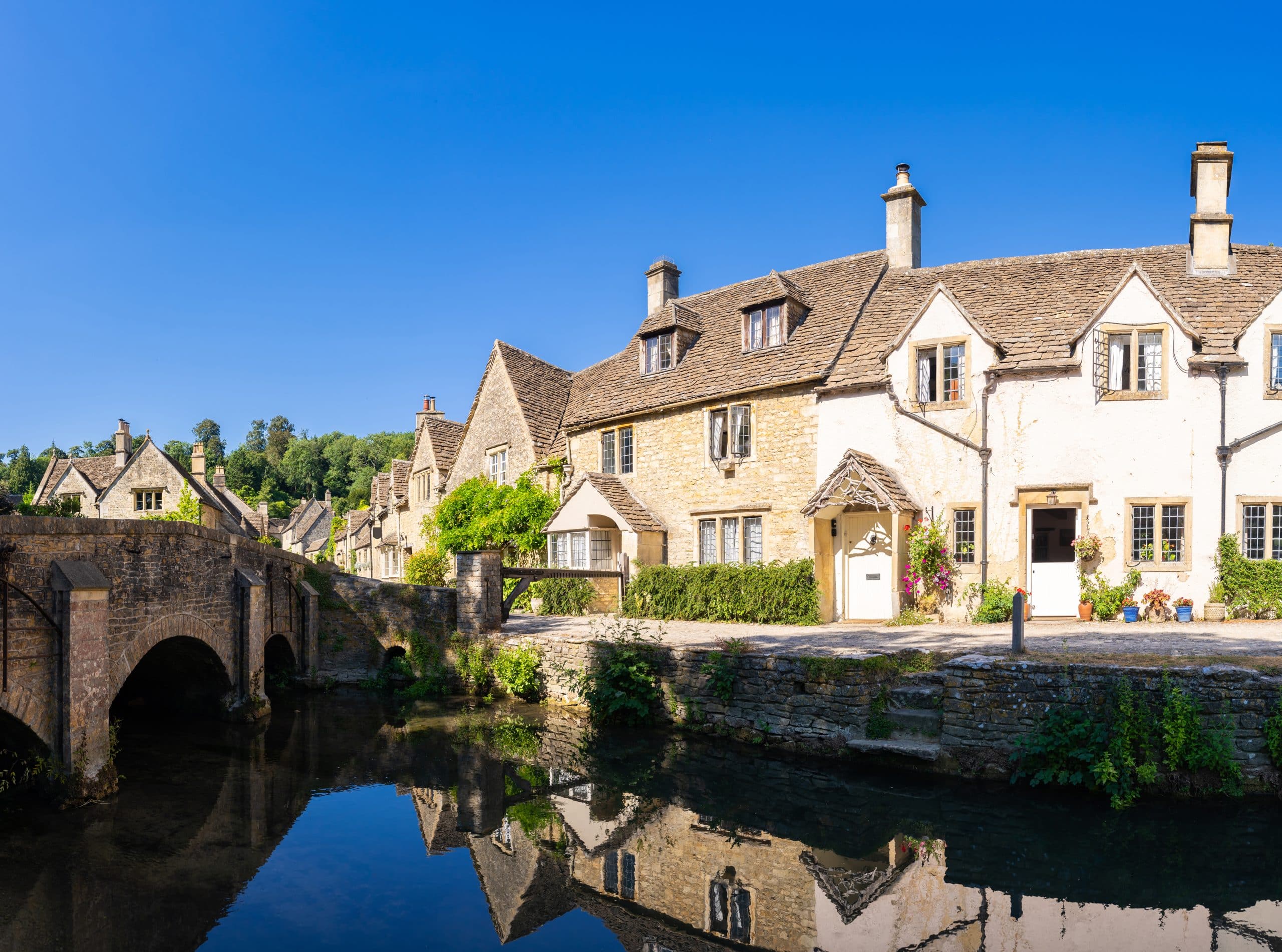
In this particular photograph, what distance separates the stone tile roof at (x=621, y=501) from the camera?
23.5 m

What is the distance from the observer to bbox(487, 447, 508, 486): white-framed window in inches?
1161

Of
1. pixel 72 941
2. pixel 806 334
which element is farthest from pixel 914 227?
pixel 72 941

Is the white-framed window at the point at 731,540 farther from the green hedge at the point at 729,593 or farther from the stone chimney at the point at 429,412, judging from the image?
the stone chimney at the point at 429,412

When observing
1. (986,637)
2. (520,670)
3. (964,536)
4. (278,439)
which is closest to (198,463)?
(520,670)

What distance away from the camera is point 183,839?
30.8 feet

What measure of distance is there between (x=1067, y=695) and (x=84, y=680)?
1226 cm

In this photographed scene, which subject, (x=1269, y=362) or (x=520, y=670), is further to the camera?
(x=1269, y=362)

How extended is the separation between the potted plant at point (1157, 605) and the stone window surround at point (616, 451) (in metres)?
13.8

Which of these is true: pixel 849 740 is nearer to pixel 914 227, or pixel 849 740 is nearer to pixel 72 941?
pixel 72 941

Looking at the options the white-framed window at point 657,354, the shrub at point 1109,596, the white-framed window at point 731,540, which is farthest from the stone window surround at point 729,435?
the shrub at point 1109,596

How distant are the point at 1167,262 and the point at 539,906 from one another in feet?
68.4

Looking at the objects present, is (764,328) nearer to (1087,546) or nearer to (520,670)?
(1087,546)

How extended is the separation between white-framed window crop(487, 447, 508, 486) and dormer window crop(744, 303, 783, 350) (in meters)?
10.3

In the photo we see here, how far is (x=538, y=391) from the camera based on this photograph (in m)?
30.0
